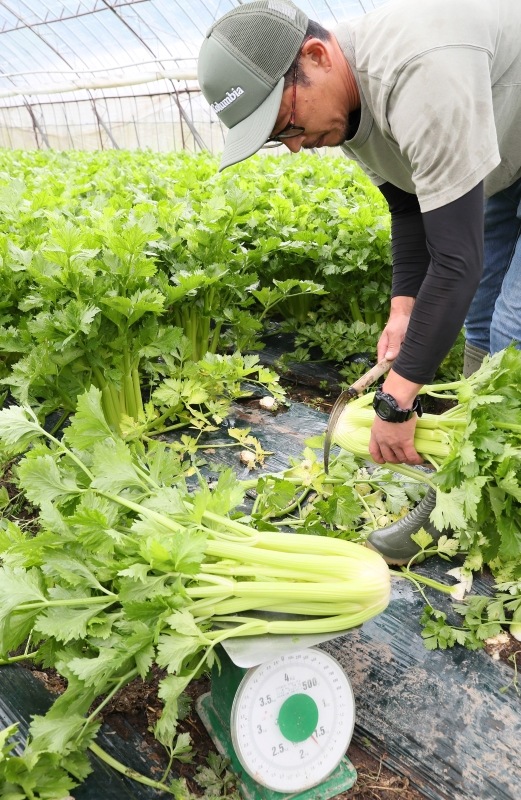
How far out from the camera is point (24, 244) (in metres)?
2.95

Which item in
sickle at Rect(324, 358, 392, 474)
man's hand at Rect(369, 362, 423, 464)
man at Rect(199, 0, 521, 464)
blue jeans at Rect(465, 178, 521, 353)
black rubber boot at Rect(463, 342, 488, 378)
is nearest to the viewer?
man at Rect(199, 0, 521, 464)

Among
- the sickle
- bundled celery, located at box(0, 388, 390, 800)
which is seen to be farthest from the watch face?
bundled celery, located at box(0, 388, 390, 800)

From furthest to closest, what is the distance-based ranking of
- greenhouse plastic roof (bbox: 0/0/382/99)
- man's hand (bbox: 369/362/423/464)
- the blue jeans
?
greenhouse plastic roof (bbox: 0/0/382/99)
the blue jeans
man's hand (bbox: 369/362/423/464)

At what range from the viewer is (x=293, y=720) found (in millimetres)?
1466

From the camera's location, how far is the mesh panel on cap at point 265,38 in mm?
1733

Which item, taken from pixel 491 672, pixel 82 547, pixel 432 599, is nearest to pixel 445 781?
pixel 491 672

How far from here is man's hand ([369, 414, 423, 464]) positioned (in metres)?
1.93

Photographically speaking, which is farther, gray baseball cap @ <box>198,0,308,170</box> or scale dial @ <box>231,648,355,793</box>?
gray baseball cap @ <box>198,0,308,170</box>

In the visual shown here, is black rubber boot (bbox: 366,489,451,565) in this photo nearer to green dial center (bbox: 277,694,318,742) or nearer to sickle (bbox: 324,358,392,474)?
sickle (bbox: 324,358,392,474)

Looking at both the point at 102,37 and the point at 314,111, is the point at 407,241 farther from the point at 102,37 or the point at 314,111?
the point at 102,37

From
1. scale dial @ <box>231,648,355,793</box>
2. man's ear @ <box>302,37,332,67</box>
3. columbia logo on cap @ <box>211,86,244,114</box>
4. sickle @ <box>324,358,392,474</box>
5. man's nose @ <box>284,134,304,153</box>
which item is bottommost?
scale dial @ <box>231,648,355,793</box>

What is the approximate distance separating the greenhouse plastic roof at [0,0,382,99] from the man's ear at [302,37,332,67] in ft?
42.2

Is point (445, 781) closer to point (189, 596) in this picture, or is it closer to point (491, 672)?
point (491, 672)

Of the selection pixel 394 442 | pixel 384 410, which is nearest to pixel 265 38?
pixel 384 410
